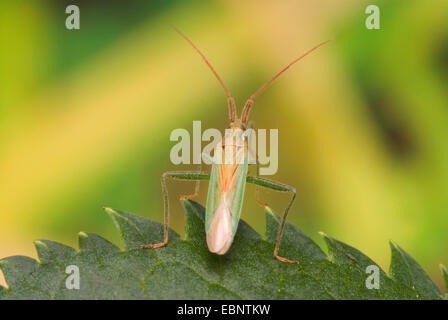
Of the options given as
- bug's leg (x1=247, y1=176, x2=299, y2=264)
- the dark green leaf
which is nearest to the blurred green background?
bug's leg (x1=247, y1=176, x2=299, y2=264)

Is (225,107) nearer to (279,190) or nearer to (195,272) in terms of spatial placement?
(279,190)

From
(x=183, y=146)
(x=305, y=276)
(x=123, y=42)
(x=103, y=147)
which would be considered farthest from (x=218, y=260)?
(x=123, y=42)

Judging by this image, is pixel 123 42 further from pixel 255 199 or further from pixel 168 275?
pixel 168 275

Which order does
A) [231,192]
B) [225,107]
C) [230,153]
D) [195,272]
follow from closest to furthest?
[195,272] → [231,192] → [230,153] → [225,107]

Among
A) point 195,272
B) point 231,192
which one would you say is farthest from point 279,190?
point 195,272

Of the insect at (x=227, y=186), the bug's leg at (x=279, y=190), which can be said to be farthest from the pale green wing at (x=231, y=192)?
the bug's leg at (x=279, y=190)

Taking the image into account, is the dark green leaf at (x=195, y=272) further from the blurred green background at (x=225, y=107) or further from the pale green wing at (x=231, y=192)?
the blurred green background at (x=225, y=107)
